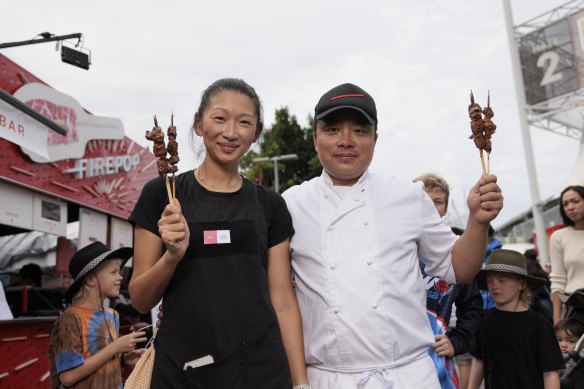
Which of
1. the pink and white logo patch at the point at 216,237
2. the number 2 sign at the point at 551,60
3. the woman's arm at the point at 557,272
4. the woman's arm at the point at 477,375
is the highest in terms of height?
the number 2 sign at the point at 551,60

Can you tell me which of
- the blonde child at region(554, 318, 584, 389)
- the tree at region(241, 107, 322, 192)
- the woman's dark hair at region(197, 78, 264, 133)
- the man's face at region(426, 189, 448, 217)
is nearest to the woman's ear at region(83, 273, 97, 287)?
the woman's dark hair at region(197, 78, 264, 133)

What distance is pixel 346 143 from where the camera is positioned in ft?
8.05

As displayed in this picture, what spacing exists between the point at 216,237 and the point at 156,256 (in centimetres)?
25

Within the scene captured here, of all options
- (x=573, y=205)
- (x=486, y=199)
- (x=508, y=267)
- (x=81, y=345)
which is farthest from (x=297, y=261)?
(x=573, y=205)

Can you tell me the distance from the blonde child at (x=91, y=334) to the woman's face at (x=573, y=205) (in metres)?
4.26

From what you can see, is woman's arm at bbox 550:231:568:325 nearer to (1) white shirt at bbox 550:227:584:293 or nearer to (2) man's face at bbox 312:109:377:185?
(1) white shirt at bbox 550:227:584:293

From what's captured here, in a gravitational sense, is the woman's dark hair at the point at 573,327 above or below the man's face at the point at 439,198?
below

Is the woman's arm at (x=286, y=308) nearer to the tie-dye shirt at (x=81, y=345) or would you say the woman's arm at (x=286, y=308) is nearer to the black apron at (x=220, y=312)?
the black apron at (x=220, y=312)

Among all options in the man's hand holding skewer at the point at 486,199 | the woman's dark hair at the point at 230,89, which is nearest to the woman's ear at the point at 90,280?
the woman's dark hair at the point at 230,89

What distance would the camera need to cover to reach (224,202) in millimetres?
2188

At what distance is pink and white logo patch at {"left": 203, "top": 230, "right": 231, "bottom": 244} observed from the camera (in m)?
2.07

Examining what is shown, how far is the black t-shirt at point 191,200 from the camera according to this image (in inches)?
82.8

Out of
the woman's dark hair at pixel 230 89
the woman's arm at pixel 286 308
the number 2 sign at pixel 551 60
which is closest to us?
the woman's arm at pixel 286 308

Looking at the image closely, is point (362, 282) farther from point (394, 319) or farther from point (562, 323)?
point (562, 323)
